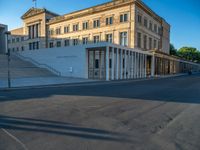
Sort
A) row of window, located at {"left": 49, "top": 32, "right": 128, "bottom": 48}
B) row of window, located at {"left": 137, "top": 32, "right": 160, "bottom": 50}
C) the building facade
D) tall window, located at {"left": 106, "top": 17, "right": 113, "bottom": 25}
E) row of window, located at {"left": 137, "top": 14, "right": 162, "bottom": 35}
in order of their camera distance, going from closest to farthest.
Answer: row of window, located at {"left": 49, "top": 32, "right": 128, "bottom": 48}, row of window, located at {"left": 137, "top": 14, "right": 162, "bottom": 35}, row of window, located at {"left": 137, "top": 32, "right": 160, "bottom": 50}, the building facade, tall window, located at {"left": 106, "top": 17, "right": 113, "bottom": 25}

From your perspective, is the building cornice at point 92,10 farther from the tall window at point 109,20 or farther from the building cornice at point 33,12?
the building cornice at point 33,12

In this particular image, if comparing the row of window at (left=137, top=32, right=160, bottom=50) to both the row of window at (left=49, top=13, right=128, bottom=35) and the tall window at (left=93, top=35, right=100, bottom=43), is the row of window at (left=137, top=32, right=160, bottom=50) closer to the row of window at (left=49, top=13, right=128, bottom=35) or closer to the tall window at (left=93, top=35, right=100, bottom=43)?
the row of window at (left=49, top=13, right=128, bottom=35)

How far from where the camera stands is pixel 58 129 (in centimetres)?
495

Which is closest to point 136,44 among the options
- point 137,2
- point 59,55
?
point 137,2

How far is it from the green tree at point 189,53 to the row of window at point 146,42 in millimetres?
58779

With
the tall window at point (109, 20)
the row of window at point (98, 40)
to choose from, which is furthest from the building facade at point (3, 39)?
the tall window at point (109, 20)

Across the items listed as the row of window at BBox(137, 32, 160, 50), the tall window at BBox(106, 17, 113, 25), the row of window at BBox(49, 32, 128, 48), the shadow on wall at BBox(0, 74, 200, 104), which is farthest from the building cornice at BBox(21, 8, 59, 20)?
the shadow on wall at BBox(0, 74, 200, 104)

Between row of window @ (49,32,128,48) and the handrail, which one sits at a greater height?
row of window @ (49,32,128,48)

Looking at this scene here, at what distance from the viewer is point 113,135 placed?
180 inches

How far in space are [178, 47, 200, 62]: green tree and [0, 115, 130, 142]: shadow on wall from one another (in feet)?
351

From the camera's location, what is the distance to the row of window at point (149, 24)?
39325 mm

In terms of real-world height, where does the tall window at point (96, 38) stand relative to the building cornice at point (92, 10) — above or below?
below

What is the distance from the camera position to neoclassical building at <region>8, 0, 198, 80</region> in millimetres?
27302

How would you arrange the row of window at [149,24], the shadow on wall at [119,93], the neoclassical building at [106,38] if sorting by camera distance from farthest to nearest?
the row of window at [149,24] → the neoclassical building at [106,38] → the shadow on wall at [119,93]
